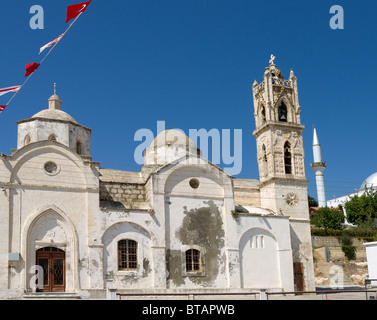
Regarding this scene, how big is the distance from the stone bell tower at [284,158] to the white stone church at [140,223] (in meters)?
0.10

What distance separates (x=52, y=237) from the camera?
1069 inches

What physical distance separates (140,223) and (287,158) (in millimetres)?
12997

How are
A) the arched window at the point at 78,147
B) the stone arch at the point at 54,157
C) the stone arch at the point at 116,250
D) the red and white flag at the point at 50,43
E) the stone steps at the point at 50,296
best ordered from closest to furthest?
the red and white flag at the point at 50,43 < the stone steps at the point at 50,296 < the stone arch at the point at 54,157 < the stone arch at the point at 116,250 < the arched window at the point at 78,147

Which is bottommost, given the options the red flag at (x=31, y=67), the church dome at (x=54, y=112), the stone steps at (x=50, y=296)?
the stone steps at (x=50, y=296)

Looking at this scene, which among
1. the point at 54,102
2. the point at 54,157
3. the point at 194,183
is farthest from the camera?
the point at 54,102

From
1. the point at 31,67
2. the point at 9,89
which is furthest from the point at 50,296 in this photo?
the point at 31,67

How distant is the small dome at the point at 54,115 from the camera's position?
105ft

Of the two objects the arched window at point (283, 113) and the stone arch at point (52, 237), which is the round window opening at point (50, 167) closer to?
the stone arch at point (52, 237)

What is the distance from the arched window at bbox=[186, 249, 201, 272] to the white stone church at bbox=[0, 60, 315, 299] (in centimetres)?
6

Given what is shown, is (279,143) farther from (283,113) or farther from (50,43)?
(50,43)

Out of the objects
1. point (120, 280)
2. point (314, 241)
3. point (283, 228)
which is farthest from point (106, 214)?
point (314, 241)

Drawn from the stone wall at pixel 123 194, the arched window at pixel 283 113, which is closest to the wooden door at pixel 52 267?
the stone wall at pixel 123 194

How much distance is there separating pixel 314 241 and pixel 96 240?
1121 inches

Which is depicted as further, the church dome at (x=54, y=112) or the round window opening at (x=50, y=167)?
the church dome at (x=54, y=112)
